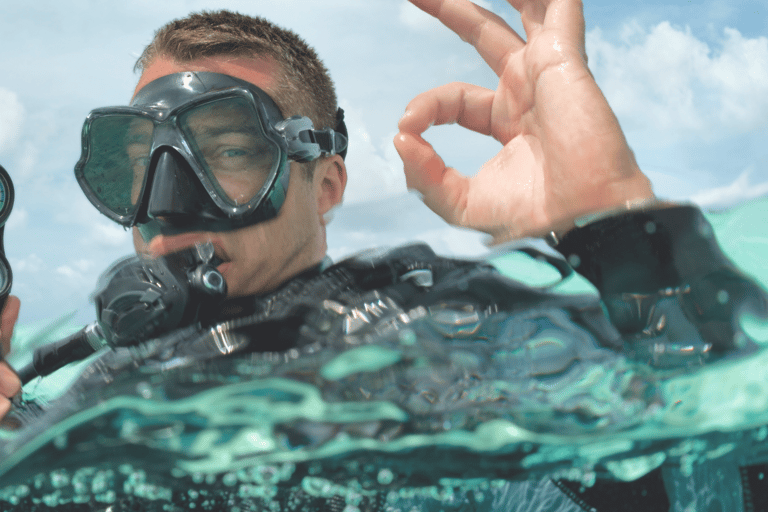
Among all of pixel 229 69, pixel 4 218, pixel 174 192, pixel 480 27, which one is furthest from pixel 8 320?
pixel 480 27

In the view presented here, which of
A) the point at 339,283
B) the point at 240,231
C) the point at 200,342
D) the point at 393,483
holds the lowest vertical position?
the point at 393,483

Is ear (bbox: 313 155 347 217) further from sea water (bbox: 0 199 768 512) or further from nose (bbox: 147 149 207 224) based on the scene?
sea water (bbox: 0 199 768 512)

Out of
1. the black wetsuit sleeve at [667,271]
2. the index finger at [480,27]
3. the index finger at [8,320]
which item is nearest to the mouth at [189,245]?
the index finger at [8,320]

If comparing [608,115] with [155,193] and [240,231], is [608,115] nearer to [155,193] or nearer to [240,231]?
[240,231]

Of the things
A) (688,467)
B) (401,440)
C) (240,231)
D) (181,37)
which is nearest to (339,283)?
(240,231)

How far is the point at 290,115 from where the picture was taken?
8.81 feet

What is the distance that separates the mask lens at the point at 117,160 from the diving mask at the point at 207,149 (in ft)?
0.04

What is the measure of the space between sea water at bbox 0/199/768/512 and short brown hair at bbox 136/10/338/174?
1347mm

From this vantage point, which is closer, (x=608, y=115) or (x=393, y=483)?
(x=608, y=115)

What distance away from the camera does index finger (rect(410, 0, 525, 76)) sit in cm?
241

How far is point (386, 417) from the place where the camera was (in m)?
2.17

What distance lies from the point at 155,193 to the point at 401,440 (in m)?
1.48

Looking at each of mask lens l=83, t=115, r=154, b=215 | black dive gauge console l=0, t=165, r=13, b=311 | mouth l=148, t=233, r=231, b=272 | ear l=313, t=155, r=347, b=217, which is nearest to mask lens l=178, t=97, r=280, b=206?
mouth l=148, t=233, r=231, b=272

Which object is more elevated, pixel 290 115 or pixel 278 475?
pixel 290 115
